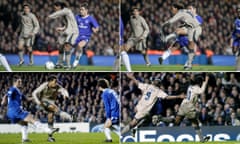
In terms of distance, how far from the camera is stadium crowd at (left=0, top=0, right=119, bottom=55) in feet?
19.7

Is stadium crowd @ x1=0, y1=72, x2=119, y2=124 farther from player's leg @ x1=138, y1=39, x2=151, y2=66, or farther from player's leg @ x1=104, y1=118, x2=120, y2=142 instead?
player's leg @ x1=138, y1=39, x2=151, y2=66

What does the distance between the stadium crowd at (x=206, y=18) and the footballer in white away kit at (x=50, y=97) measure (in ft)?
3.33

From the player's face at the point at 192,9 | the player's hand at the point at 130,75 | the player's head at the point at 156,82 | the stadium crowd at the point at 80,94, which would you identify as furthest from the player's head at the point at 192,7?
the stadium crowd at the point at 80,94

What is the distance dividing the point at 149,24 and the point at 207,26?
2.20 feet

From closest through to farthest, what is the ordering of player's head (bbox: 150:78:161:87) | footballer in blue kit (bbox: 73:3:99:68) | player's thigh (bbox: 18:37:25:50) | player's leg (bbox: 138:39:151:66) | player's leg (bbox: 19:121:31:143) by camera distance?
1. player's leg (bbox: 19:121:31:143)
2. player's thigh (bbox: 18:37:25:50)
3. footballer in blue kit (bbox: 73:3:99:68)
4. player's leg (bbox: 138:39:151:66)
5. player's head (bbox: 150:78:161:87)

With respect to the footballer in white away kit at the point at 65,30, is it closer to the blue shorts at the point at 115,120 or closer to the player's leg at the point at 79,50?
the player's leg at the point at 79,50

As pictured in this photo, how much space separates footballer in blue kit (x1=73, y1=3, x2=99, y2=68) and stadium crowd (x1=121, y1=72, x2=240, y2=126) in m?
0.55

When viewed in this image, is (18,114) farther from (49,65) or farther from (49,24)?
(49,24)

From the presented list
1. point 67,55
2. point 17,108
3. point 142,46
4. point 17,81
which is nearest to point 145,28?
point 142,46

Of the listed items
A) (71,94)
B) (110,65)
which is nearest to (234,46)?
(110,65)

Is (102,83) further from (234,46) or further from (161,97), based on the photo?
(234,46)

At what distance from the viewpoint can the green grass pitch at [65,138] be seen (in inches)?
234

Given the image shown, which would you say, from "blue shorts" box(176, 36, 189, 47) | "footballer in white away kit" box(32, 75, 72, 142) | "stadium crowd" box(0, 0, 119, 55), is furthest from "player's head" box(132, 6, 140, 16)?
"footballer in white away kit" box(32, 75, 72, 142)

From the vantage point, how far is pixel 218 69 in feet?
21.0
